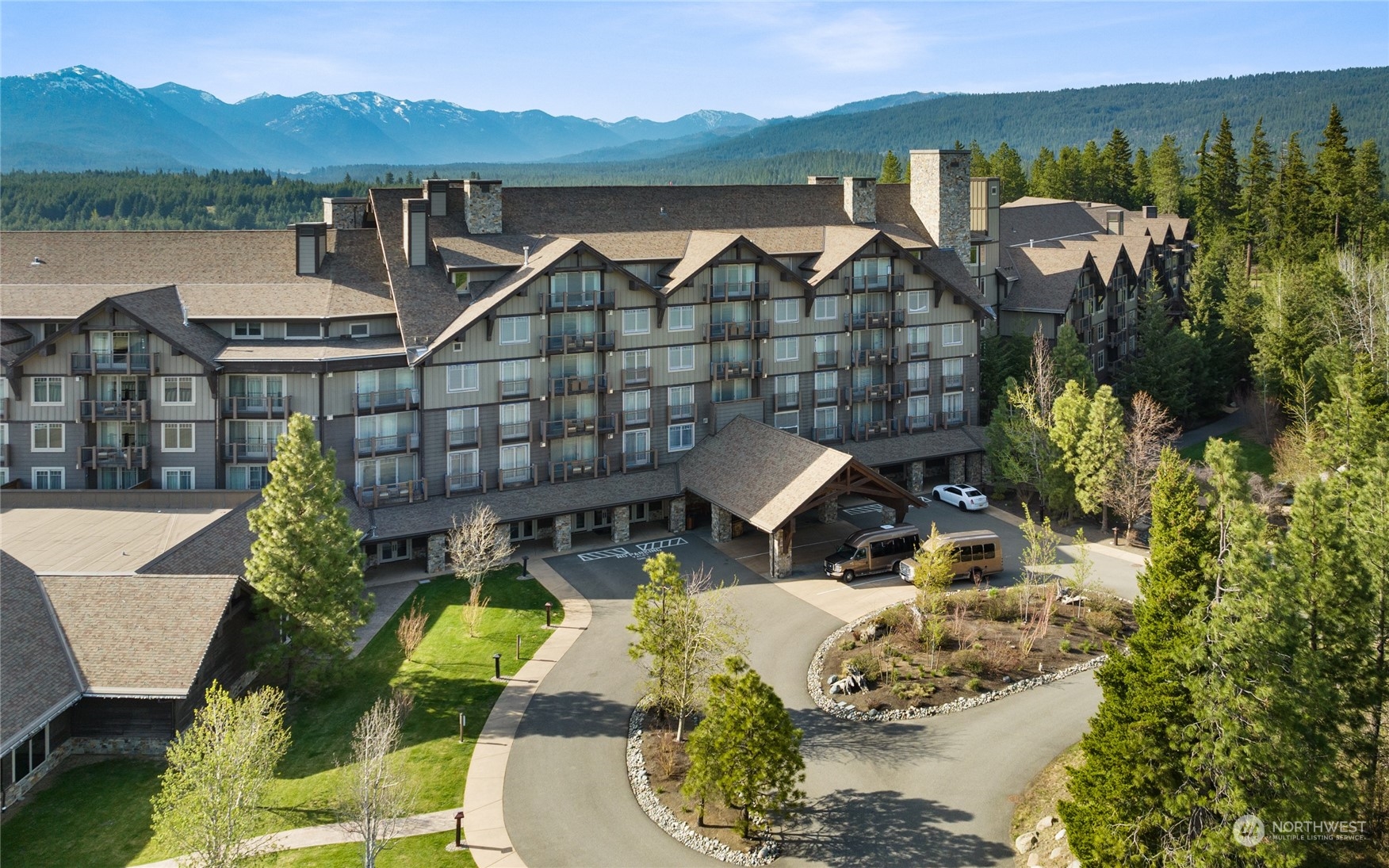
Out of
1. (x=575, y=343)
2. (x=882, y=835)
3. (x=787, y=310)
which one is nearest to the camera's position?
(x=882, y=835)

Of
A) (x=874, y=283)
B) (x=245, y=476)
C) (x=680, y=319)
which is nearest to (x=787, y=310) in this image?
(x=874, y=283)

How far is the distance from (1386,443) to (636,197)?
37504 mm

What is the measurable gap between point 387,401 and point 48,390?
14198 mm

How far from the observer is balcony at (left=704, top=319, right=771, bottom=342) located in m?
55.2

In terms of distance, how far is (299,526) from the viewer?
117 feet

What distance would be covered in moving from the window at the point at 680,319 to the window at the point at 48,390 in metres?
27.1

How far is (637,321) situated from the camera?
53.7 meters

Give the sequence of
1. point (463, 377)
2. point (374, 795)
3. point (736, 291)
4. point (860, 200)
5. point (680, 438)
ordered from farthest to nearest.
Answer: point (860, 200)
point (736, 291)
point (680, 438)
point (463, 377)
point (374, 795)

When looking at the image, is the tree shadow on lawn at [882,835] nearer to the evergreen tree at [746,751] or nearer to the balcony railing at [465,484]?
the evergreen tree at [746,751]

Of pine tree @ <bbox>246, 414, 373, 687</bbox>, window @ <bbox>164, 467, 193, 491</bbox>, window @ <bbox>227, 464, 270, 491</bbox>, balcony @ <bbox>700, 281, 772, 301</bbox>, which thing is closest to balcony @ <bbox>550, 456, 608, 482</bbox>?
balcony @ <bbox>700, 281, 772, 301</bbox>

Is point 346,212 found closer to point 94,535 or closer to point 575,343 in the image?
point 575,343

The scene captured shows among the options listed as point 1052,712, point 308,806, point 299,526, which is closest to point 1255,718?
point 1052,712

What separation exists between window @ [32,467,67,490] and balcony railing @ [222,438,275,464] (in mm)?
7064

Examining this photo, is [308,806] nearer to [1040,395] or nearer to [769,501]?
[769,501]
